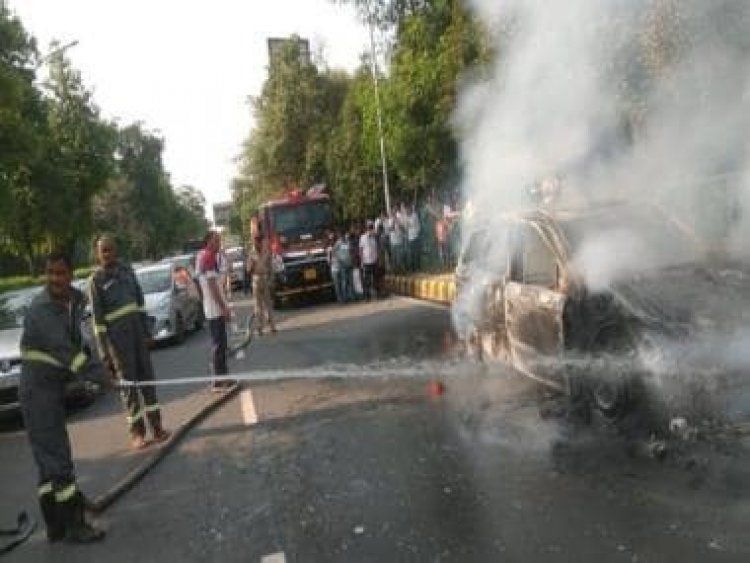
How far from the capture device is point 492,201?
16.0 m

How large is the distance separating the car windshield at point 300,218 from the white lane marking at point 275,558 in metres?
20.3

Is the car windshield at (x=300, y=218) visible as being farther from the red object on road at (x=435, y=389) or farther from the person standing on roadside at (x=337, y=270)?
the red object on road at (x=435, y=389)

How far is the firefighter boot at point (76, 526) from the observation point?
625cm

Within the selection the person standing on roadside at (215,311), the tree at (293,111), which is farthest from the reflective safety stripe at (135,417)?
the tree at (293,111)

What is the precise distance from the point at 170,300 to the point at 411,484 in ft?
43.3

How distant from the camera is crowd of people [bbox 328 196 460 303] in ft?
74.5

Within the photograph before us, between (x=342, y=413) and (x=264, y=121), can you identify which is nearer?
(x=342, y=413)

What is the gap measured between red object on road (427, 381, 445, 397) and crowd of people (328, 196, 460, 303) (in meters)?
12.7

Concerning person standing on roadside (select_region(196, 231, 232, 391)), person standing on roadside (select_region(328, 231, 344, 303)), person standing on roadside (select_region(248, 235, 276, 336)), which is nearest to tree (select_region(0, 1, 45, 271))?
person standing on roadside (select_region(248, 235, 276, 336))

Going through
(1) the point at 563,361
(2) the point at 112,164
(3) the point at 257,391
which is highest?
(2) the point at 112,164

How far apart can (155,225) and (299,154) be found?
38.7 m

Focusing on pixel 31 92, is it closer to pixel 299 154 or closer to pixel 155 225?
pixel 299 154

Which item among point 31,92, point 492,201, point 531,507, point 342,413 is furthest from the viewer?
point 31,92

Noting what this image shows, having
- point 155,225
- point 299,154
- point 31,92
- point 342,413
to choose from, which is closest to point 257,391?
point 342,413
